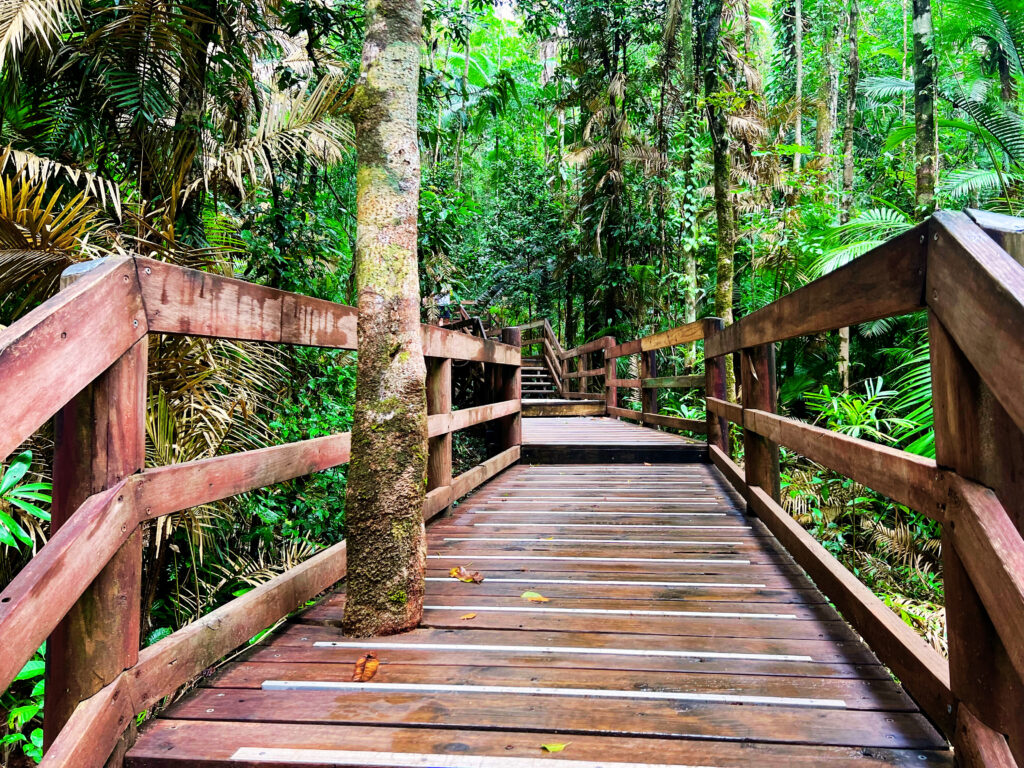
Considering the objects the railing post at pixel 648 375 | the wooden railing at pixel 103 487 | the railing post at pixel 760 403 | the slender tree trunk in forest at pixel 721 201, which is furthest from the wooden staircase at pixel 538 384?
the wooden railing at pixel 103 487

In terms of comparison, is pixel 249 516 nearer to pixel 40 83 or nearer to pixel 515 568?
pixel 515 568

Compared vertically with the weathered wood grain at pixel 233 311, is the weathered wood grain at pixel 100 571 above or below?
below

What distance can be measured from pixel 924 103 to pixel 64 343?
23.3 ft

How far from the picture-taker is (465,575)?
8.23ft

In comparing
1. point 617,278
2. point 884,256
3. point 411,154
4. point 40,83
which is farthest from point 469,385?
point 884,256

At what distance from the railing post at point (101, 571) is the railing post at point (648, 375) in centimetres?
627

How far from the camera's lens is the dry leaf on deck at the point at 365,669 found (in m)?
1.63

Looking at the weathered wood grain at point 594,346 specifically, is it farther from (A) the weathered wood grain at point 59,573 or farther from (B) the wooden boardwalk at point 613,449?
(A) the weathered wood grain at point 59,573

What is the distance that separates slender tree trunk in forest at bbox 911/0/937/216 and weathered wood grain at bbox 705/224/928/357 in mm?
4435

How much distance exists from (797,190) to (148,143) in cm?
757

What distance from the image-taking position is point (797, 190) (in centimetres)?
809

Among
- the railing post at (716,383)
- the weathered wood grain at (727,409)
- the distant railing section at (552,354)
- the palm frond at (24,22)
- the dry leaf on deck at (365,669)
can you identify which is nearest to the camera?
the dry leaf on deck at (365,669)

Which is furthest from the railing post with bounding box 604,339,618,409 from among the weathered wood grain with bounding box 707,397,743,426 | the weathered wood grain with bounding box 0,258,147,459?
the weathered wood grain with bounding box 0,258,147,459

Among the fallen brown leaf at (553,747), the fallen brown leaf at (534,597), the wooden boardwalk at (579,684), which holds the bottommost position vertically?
the fallen brown leaf at (534,597)
